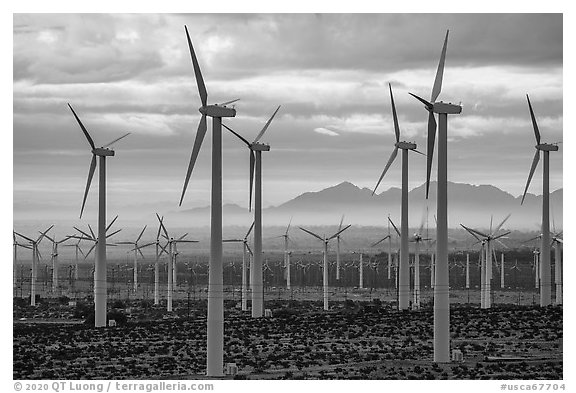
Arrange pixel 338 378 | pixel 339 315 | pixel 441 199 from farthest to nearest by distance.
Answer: pixel 339 315 < pixel 441 199 < pixel 338 378

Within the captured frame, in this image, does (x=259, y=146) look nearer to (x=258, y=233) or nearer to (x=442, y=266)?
(x=258, y=233)

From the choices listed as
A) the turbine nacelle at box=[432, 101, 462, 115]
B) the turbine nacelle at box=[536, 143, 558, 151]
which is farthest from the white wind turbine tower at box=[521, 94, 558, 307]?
the turbine nacelle at box=[432, 101, 462, 115]

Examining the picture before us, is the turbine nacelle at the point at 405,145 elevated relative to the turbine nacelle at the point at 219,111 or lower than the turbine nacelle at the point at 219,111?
elevated

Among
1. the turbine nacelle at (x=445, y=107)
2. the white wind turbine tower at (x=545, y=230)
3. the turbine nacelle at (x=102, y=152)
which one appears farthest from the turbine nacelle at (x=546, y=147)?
the turbine nacelle at (x=102, y=152)

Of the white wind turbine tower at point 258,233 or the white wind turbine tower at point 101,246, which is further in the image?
the white wind turbine tower at point 258,233

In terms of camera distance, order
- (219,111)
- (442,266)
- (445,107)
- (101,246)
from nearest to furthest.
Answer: (219,111), (442,266), (445,107), (101,246)

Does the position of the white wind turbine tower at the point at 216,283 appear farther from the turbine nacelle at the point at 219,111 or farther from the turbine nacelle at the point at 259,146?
the turbine nacelle at the point at 259,146

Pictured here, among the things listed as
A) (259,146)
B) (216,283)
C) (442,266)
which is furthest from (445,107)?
(259,146)

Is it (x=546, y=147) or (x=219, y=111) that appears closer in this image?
(x=219, y=111)

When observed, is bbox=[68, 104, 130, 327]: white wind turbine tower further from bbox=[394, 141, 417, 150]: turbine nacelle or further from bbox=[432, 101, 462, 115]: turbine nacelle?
bbox=[432, 101, 462, 115]: turbine nacelle

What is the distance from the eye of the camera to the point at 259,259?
3440 inches
